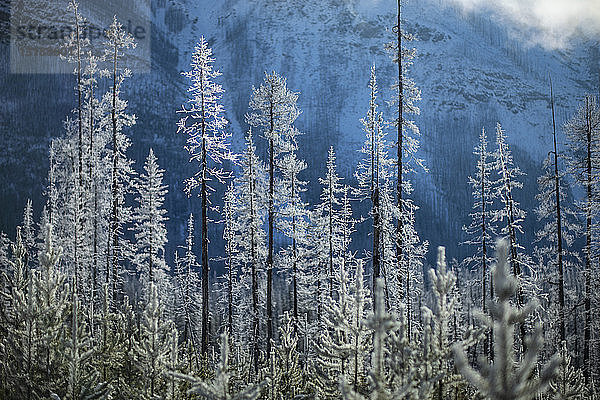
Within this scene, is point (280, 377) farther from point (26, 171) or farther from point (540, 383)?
point (26, 171)

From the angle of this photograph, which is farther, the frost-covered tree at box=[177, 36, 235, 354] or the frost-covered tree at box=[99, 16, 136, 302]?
the frost-covered tree at box=[99, 16, 136, 302]

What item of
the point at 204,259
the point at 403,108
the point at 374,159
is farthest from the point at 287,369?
the point at 374,159

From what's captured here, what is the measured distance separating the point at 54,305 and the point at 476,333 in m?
6.88

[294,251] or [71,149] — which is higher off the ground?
[71,149]

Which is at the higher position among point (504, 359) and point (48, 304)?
point (504, 359)

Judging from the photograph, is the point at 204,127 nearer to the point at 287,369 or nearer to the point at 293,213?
the point at 293,213

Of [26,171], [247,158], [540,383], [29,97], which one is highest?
[29,97]

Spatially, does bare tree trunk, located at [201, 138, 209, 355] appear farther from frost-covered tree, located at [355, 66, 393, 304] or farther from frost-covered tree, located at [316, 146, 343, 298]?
frost-covered tree, located at [316, 146, 343, 298]

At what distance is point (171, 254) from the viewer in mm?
123688

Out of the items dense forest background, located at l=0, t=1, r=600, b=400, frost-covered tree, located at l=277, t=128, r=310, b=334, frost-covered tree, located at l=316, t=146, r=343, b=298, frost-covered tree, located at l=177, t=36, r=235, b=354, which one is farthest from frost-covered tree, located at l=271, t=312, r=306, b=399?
frost-covered tree, located at l=316, t=146, r=343, b=298

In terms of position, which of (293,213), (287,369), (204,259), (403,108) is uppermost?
(403,108)

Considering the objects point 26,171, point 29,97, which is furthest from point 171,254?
point 29,97

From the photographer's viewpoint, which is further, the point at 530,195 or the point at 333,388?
the point at 530,195

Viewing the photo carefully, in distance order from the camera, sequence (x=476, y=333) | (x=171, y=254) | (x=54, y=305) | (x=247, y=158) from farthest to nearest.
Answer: (x=171, y=254), (x=247, y=158), (x=54, y=305), (x=476, y=333)
